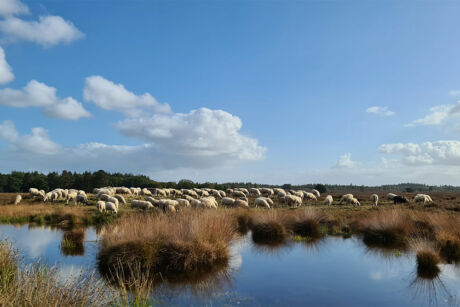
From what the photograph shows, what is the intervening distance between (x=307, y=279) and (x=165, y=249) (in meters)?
4.23

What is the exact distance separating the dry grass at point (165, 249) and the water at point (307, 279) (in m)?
0.65

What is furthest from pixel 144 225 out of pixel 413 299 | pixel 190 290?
pixel 413 299

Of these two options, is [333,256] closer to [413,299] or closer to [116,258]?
[413,299]

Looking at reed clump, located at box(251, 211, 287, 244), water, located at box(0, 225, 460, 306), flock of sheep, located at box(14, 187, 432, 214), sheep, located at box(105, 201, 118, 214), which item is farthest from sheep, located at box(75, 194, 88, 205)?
reed clump, located at box(251, 211, 287, 244)

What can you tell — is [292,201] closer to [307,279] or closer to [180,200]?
[180,200]

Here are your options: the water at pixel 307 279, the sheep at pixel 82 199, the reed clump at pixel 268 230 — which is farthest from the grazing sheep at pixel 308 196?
the water at pixel 307 279

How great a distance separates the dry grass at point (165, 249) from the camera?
9.18 m

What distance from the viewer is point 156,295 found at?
7.21 m

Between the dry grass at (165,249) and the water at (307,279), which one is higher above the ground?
the dry grass at (165,249)

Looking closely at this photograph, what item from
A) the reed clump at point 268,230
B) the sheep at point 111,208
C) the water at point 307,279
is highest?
the sheep at point 111,208

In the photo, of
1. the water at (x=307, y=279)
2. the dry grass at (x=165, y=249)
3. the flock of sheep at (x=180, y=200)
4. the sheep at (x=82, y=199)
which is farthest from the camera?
the sheep at (x=82, y=199)

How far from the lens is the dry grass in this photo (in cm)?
918

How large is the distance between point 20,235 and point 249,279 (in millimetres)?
13088

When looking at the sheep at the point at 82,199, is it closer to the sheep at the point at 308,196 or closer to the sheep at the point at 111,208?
the sheep at the point at 111,208
